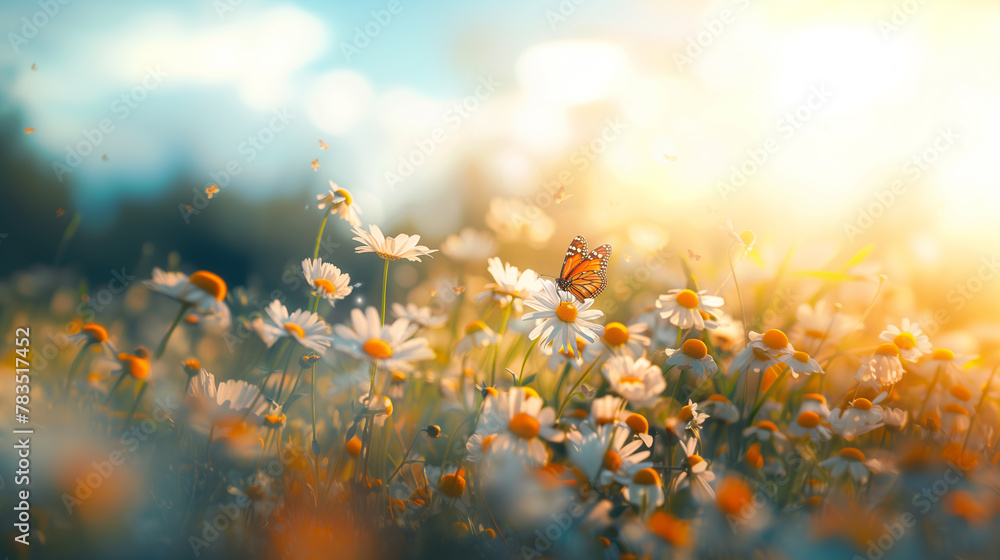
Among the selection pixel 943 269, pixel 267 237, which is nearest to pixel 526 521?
pixel 943 269

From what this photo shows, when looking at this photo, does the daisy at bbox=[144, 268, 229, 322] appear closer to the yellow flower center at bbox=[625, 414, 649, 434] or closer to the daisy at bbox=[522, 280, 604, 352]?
the daisy at bbox=[522, 280, 604, 352]

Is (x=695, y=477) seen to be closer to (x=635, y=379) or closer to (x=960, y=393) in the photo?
(x=635, y=379)

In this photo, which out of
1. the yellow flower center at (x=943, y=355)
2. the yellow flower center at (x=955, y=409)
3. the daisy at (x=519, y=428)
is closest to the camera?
the daisy at (x=519, y=428)

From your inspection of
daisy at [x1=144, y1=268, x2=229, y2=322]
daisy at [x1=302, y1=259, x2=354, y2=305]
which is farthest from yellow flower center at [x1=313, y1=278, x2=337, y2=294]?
daisy at [x1=144, y1=268, x2=229, y2=322]

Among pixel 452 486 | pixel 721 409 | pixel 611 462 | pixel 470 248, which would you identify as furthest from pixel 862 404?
pixel 470 248

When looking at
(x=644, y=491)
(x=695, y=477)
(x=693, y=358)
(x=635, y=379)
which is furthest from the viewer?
(x=693, y=358)

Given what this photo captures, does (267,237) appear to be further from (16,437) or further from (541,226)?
(16,437)

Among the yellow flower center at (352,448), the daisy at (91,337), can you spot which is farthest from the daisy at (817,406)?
the daisy at (91,337)

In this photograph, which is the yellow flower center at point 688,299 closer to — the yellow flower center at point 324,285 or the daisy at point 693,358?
the daisy at point 693,358

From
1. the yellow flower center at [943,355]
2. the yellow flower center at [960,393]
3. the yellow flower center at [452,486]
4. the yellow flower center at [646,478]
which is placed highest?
the yellow flower center at [943,355]
